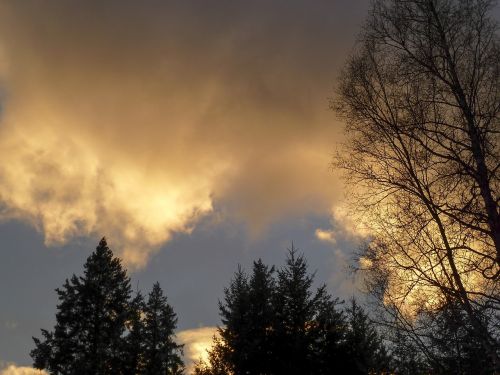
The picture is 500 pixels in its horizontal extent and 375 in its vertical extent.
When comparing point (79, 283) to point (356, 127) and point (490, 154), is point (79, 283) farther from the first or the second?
point (490, 154)

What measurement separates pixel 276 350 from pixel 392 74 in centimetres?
2246

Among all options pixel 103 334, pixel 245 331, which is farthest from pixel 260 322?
pixel 103 334

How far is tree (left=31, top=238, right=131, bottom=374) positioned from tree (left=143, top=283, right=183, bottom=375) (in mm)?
4533

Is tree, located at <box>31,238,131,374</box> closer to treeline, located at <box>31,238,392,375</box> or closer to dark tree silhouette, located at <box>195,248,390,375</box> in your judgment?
treeline, located at <box>31,238,392,375</box>

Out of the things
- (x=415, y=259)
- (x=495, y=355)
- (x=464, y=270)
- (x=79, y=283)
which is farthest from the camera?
(x=79, y=283)

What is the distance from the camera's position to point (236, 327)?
27.6m

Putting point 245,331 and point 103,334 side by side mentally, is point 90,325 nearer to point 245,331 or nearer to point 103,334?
point 103,334

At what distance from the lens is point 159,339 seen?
113 ft

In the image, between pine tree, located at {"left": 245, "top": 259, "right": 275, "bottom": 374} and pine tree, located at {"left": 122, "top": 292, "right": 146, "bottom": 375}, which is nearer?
pine tree, located at {"left": 245, "top": 259, "right": 275, "bottom": 374}

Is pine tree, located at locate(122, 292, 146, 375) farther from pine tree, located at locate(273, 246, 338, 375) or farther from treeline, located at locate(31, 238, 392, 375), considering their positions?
pine tree, located at locate(273, 246, 338, 375)

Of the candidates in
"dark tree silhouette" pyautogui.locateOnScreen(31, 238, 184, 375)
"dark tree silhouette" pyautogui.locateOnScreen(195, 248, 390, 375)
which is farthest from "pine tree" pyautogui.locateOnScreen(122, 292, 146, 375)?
"dark tree silhouette" pyautogui.locateOnScreen(195, 248, 390, 375)

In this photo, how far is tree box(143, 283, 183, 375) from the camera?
33.1 metres

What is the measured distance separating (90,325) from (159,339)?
7.84 meters

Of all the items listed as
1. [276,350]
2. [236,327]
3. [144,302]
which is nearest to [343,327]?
[276,350]
